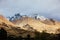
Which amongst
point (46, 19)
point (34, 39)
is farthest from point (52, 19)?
point (34, 39)

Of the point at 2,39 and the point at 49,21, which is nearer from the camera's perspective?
the point at 2,39

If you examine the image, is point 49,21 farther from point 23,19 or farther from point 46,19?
point 23,19

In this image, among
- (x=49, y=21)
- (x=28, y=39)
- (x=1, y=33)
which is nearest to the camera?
(x=1, y=33)

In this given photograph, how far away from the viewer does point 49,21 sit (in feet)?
576

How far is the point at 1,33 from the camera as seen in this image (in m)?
41.8

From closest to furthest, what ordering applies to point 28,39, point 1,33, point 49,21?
point 1,33 → point 28,39 → point 49,21

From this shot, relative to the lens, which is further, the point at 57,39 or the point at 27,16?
the point at 27,16

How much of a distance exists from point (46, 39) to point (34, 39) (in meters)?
3.19

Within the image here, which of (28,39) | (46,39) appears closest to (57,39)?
(46,39)

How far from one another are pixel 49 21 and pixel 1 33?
135 metres

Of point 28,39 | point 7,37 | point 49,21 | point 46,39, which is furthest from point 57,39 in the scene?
point 49,21

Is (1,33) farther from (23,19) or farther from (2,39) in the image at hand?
(23,19)

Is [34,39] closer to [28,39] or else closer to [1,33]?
[28,39]

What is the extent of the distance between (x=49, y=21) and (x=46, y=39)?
130m
